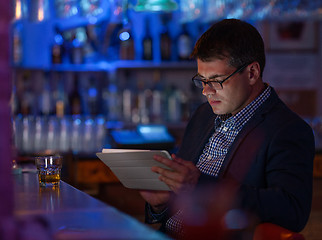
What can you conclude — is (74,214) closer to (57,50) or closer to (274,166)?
(274,166)

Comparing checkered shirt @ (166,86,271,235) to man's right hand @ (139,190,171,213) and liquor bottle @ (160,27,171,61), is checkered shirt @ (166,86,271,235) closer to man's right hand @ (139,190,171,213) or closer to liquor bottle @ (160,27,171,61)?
man's right hand @ (139,190,171,213)

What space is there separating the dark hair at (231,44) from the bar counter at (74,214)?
0.79 metres

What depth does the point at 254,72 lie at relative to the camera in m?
2.03

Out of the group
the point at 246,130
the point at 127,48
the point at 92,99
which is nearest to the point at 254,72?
the point at 246,130

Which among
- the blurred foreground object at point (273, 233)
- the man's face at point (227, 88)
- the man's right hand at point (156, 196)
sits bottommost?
the blurred foreground object at point (273, 233)

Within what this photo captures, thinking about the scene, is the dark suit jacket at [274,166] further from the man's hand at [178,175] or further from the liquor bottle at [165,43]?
the liquor bottle at [165,43]

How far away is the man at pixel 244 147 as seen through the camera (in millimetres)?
1648

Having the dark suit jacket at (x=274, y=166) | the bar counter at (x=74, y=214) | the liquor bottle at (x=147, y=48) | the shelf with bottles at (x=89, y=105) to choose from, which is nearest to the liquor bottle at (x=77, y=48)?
the shelf with bottles at (x=89, y=105)

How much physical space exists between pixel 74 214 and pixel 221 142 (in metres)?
1.06

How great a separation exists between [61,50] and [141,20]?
93 centimetres

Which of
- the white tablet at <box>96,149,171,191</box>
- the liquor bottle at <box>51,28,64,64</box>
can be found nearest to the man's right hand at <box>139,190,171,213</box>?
the white tablet at <box>96,149,171,191</box>

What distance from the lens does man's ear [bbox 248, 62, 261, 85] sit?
2.02 m

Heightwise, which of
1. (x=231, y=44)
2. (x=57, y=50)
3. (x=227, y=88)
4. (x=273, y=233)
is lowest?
(x=273, y=233)

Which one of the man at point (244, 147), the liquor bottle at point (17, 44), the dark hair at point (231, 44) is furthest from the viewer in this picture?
the liquor bottle at point (17, 44)
